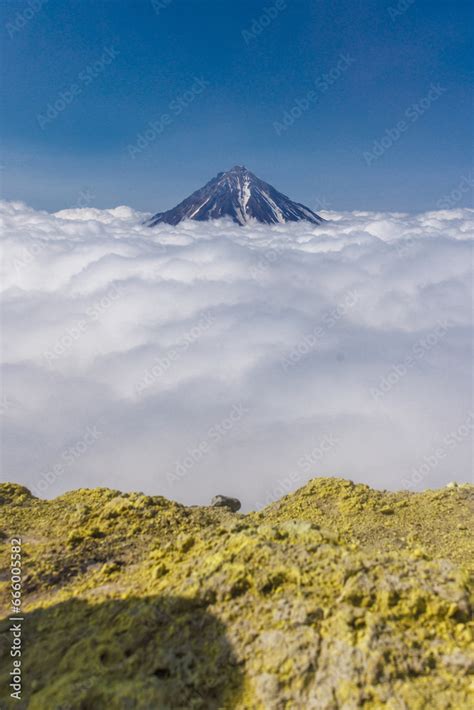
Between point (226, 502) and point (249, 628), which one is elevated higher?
point (226, 502)

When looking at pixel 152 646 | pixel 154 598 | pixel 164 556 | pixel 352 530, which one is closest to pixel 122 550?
pixel 164 556

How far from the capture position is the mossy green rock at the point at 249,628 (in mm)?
8273

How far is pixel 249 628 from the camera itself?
945cm

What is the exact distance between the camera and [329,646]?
29.0ft

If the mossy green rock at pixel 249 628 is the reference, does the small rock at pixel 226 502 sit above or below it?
above

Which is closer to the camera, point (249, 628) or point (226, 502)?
point (249, 628)

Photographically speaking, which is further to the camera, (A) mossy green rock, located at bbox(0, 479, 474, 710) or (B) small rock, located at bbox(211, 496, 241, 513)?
(B) small rock, located at bbox(211, 496, 241, 513)

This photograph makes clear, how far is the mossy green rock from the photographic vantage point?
8273 mm

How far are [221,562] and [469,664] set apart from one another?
538cm

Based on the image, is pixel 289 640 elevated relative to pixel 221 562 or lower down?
lower down

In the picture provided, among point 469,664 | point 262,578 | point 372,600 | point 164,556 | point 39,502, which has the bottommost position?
point 469,664

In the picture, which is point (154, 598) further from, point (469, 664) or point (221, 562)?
point (469, 664)

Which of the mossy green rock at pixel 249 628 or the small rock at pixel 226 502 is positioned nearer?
the mossy green rock at pixel 249 628

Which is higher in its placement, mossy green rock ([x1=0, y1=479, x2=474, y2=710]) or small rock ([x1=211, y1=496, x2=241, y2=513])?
small rock ([x1=211, y1=496, x2=241, y2=513])
